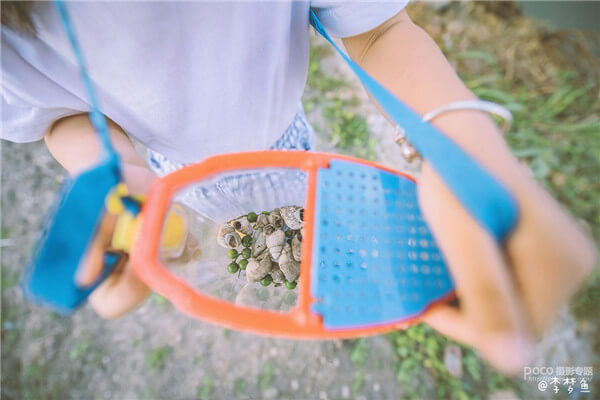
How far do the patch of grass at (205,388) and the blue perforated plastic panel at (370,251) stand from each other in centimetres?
99

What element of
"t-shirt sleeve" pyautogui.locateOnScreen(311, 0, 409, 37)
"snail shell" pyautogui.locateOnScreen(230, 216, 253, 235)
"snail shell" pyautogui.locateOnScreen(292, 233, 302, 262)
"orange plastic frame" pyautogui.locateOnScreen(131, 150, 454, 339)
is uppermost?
"t-shirt sleeve" pyautogui.locateOnScreen(311, 0, 409, 37)

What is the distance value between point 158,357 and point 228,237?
3.08 feet

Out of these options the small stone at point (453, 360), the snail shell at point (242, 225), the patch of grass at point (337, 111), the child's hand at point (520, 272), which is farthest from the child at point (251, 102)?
the small stone at point (453, 360)

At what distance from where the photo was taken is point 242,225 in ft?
2.06

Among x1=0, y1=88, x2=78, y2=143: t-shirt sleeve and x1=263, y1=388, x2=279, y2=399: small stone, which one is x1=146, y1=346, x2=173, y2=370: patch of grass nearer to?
x1=263, y1=388, x2=279, y2=399: small stone

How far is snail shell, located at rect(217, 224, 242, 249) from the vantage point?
0.60m

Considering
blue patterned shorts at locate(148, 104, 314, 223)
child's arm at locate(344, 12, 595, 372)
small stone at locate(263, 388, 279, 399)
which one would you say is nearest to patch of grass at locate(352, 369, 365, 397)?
small stone at locate(263, 388, 279, 399)

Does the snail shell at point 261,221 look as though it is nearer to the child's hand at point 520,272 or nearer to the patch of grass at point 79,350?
the child's hand at point 520,272

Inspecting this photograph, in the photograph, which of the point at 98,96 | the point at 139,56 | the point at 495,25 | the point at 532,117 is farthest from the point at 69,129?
the point at 495,25

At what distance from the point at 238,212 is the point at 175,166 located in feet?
0.69

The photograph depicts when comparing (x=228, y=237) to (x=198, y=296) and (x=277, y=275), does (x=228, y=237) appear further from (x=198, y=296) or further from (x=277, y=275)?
(x=198, y=296)

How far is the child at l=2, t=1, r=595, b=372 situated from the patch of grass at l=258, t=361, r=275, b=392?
904 millimetres

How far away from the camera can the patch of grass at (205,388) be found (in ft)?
3.89

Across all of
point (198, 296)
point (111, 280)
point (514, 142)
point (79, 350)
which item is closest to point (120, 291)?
point (111, 280)
